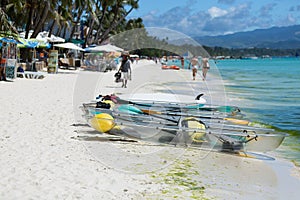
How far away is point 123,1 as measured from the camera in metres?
42.9

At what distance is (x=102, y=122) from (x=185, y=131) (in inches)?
57.5

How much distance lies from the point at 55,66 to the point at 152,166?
17002 mm

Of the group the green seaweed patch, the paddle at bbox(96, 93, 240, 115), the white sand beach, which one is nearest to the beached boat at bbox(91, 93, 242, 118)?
the paddle at bbox(96, 93, 240, 115)

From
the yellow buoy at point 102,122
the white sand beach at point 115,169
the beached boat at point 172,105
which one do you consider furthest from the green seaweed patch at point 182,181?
the beached boat at point 172,105

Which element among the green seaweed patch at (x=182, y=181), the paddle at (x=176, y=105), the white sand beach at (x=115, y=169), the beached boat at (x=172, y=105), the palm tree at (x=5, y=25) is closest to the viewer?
the white sand beach at (x=115, y=169)

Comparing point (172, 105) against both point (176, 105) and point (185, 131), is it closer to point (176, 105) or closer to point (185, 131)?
point (176, 105)

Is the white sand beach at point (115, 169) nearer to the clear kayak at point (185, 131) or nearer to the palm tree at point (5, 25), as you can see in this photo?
the clear kayak at point (185, 131)

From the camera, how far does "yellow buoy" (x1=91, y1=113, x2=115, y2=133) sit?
273 inches

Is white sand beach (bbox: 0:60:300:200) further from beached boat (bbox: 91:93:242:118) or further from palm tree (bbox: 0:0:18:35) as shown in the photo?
palm tree (bbox: 0:0:18:35)

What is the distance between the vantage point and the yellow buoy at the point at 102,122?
695 centimetres

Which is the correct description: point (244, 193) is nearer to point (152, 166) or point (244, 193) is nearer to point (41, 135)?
point (152, 166)

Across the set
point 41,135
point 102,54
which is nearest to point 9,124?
point 41,135

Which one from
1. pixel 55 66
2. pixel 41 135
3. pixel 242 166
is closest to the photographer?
pixel 242 166

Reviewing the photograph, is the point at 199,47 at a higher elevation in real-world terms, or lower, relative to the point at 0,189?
higher
